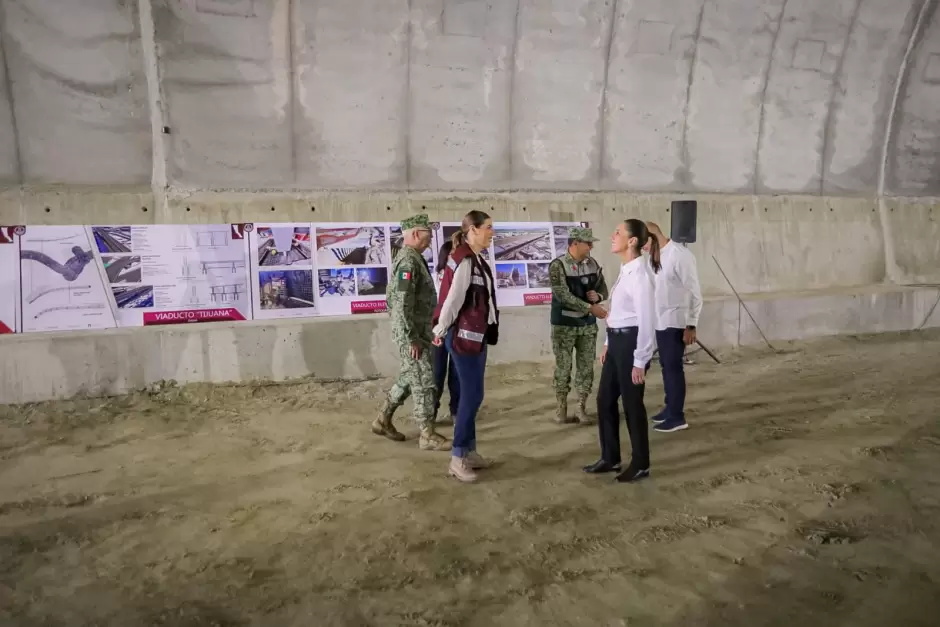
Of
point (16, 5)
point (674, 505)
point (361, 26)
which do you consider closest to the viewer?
point (674, 505)

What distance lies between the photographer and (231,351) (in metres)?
6.27

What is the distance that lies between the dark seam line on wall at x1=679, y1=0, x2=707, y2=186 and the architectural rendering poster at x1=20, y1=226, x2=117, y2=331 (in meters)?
7.05

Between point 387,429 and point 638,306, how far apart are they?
232 centimetres

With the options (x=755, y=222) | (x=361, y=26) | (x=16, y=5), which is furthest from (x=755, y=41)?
(x=16, y=5)

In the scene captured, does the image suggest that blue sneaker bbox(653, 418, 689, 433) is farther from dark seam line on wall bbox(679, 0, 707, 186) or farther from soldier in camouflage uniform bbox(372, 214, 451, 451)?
dark seam line on wall bbox(679, 0, 707, 186)

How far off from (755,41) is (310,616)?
8708 millimetres

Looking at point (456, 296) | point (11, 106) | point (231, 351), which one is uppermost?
point (11, 106)

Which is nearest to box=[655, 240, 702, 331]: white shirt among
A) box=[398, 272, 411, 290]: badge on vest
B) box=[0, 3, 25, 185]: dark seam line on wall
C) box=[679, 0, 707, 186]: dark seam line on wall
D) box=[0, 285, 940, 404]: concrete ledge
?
box=[398, 272, 411, 290]: badge on vest

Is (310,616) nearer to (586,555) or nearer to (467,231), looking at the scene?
(586,555)

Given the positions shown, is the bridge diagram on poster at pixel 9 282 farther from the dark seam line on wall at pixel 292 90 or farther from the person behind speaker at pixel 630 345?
the person behind speaker at pixel 630 345

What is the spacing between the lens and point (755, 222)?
8.84 m

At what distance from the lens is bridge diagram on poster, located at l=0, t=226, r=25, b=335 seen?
5.75 m

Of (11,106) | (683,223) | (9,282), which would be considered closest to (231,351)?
(9,282)

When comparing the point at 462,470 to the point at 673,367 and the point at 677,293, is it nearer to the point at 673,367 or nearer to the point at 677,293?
the point at 673,367
